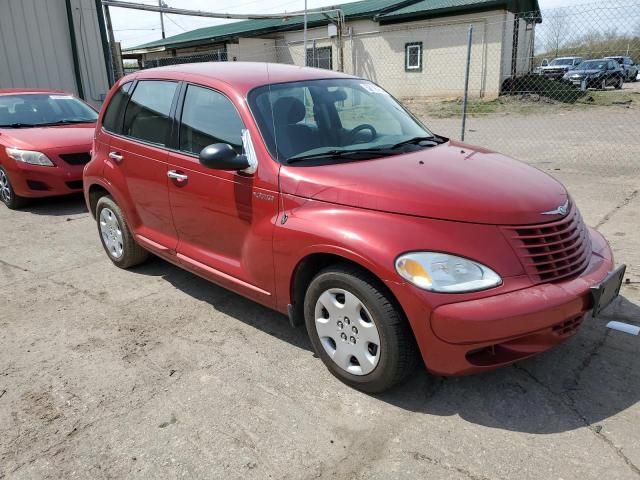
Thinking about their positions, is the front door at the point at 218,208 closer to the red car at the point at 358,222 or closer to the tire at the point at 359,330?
the red car at the point at 358,222

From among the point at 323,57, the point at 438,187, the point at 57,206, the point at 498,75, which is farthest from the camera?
the point at 323,57

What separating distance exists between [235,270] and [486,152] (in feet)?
6.19

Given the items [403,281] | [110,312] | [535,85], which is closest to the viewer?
[403,281]

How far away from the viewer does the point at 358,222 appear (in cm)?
274

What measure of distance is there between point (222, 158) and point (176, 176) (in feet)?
2.58

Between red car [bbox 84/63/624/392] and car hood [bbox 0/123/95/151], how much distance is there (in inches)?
134

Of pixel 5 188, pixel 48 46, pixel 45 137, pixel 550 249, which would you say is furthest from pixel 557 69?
pixel 550 249

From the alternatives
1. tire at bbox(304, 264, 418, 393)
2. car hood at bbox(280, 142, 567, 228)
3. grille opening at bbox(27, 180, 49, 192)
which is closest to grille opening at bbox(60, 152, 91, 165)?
grille opening at bbox(27, 180, 49, 192)

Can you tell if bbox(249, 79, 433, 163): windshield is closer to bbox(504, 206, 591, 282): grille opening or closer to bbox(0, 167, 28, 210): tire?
bbox(504, 206, 591, 282): grille opening

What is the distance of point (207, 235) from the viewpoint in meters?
3.71

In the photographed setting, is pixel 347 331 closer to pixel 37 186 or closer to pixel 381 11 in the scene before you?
pixel 37 186

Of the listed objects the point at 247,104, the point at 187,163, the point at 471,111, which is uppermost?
the point at 247,104

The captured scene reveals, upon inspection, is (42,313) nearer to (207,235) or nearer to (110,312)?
(110,312)

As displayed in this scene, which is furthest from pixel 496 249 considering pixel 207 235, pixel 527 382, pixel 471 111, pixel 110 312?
pixel 471 111
